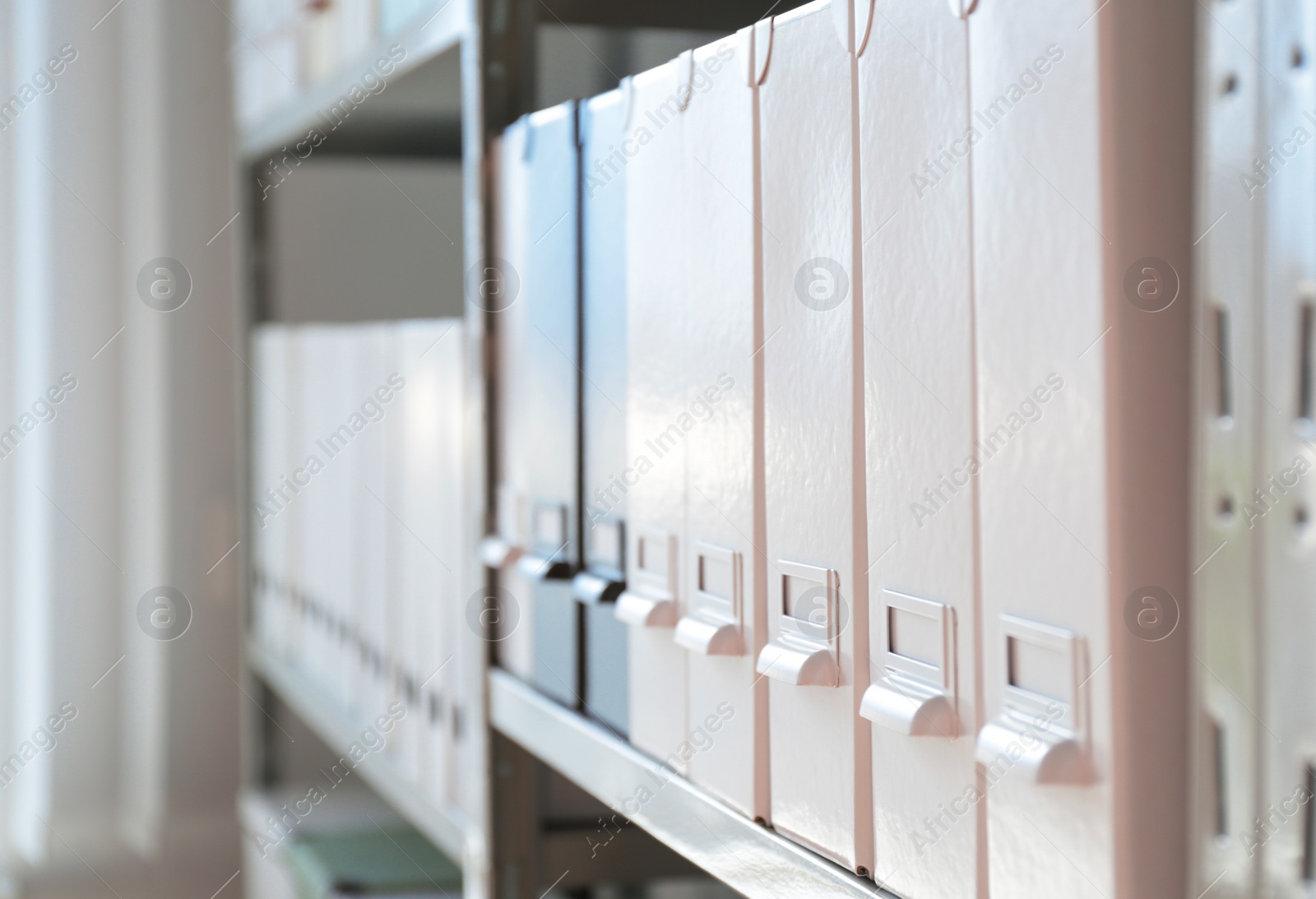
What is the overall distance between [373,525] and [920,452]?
91cm

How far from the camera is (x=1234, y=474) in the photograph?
0.42 meters

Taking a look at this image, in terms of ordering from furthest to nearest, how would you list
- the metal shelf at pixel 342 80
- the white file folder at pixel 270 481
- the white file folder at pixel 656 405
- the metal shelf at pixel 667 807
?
the white file folder at pixel 270 481
the metal shelf at pixel 342 80
the white file folder at pixel 656 405
the metal shelf at pixel 667 807

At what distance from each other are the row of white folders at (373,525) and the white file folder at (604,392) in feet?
0.90

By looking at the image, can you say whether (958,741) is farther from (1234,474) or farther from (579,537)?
(579,537)

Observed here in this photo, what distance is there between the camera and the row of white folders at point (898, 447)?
1.44 feet

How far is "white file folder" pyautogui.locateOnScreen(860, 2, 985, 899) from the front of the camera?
19.7 inches

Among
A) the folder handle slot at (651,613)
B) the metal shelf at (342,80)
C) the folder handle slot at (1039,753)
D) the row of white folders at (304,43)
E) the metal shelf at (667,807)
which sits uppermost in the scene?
the row of white folders at (304,43)

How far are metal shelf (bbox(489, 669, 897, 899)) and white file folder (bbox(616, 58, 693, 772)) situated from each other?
0.08 ft

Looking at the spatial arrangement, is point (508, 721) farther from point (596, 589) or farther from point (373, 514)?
point (373, 514)

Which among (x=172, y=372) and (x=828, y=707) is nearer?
(x=828, y=707)

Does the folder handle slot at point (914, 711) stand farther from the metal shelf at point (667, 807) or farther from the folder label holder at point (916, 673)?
the metal shelf at point (667, 807)

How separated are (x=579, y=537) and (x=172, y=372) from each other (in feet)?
5.14

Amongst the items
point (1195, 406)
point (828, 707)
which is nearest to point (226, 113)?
point (828, 707)

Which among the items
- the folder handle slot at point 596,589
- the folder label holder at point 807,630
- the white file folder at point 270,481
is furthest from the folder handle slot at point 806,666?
the white file folder at point 270,481
